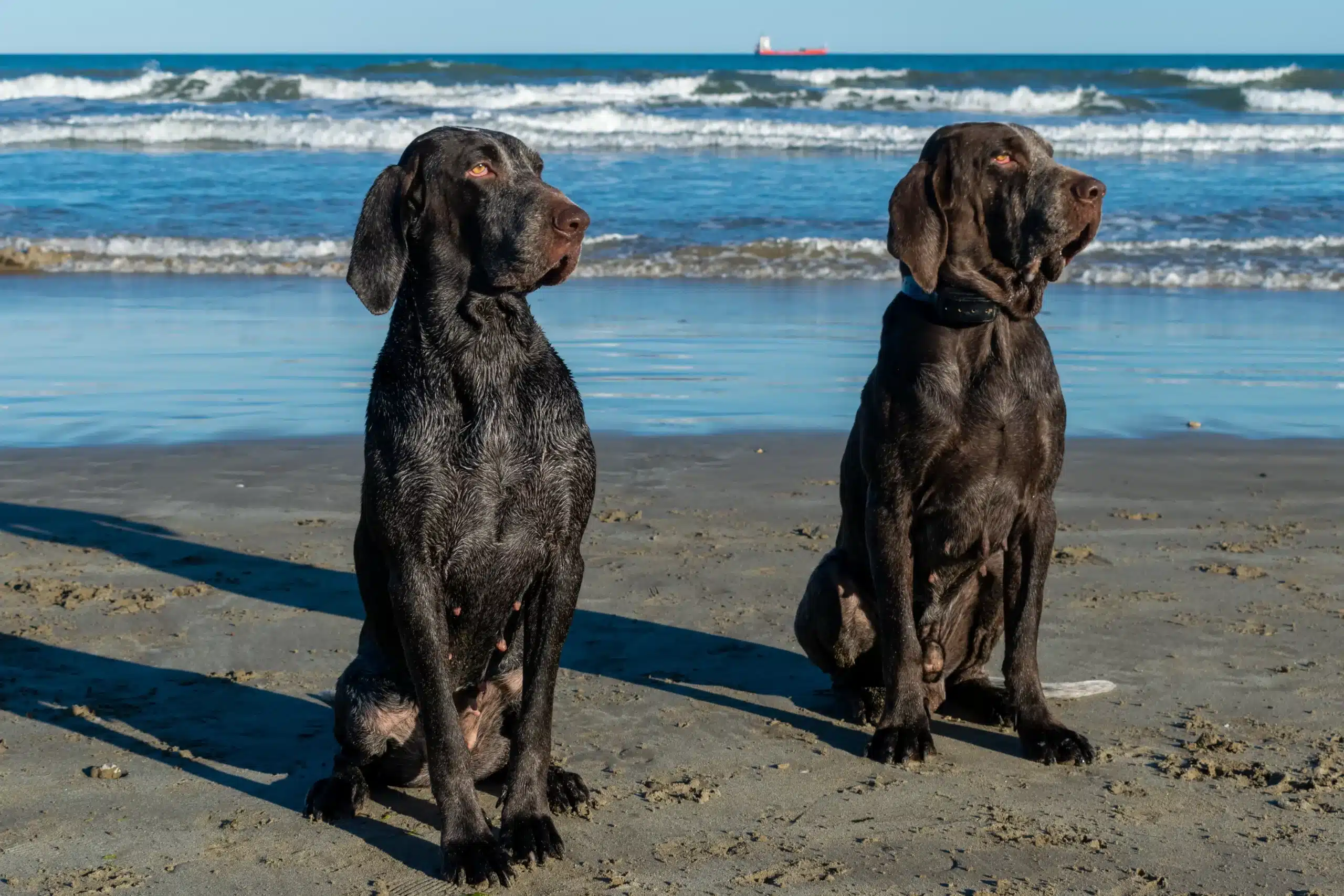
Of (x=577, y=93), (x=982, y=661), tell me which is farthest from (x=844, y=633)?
(x=577, y=93)

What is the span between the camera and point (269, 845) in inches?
147

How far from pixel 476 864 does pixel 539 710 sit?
0.42 m

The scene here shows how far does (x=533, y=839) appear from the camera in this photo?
3.65 meters

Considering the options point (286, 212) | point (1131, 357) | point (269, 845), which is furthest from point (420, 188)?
point (286, 212)

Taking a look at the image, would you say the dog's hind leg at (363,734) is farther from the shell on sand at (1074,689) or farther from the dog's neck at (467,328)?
the shell on sand at (1074,689)

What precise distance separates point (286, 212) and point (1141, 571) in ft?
45.8

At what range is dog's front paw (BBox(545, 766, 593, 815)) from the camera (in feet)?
12.9

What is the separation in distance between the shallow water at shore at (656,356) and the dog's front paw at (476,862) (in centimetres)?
496

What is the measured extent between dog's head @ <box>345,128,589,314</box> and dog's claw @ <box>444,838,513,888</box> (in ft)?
4.42

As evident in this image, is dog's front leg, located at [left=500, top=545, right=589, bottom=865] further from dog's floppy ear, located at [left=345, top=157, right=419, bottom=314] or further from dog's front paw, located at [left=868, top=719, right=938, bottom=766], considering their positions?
dog's front paw, located at [left=868, top=719, right=938, bottom=766]

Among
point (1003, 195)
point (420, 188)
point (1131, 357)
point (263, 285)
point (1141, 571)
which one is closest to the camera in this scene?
point (420, 188)

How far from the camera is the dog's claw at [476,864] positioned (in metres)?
3.50

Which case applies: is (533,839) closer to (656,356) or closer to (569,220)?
(569,220)

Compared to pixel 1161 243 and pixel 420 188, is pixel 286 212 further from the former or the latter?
pixel 420 188
